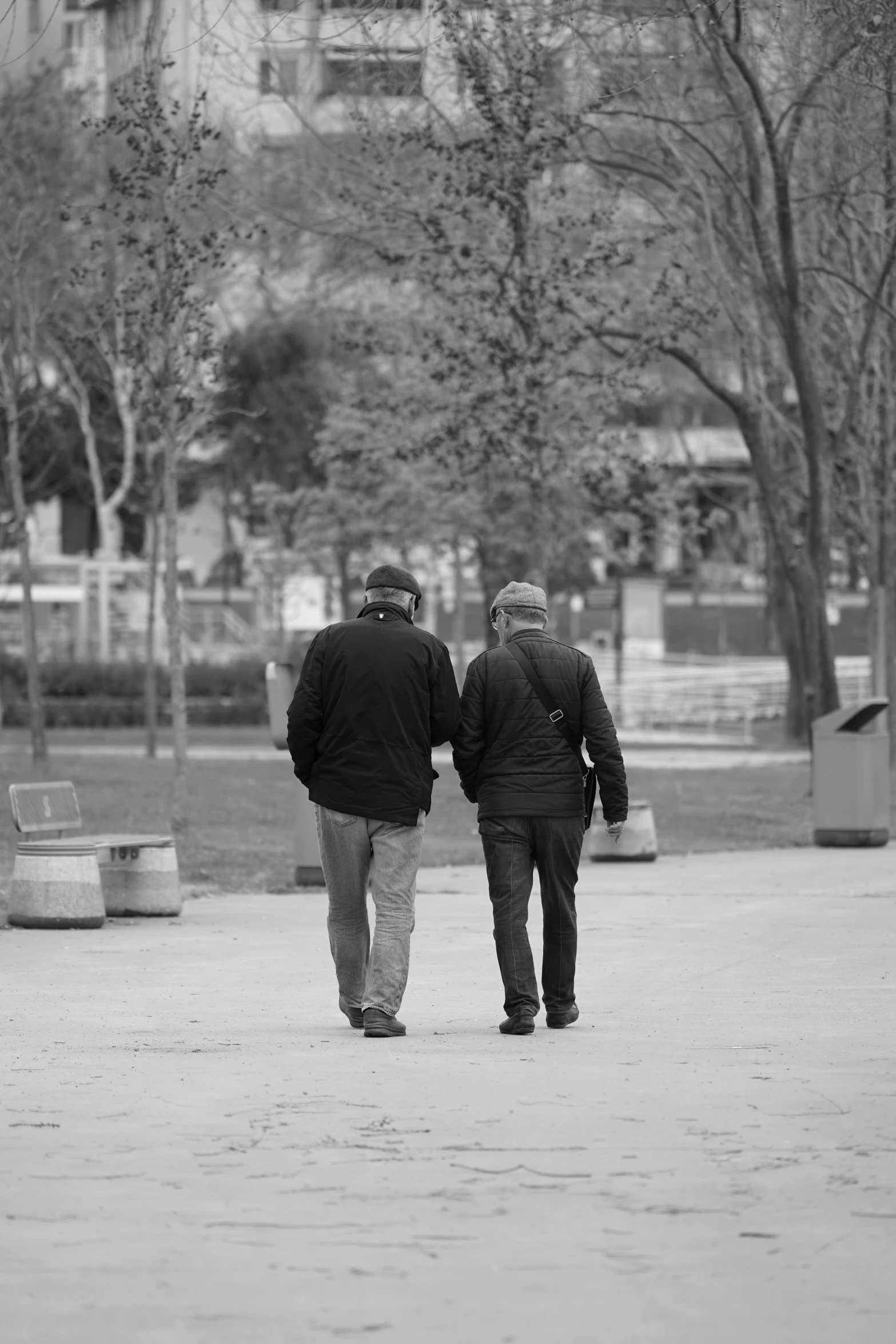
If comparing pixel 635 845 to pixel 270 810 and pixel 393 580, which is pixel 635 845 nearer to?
pixel 270 810

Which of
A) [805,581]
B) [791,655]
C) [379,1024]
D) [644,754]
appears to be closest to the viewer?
[379,1024]

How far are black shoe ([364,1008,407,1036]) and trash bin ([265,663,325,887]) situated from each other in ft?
Result: 17.4

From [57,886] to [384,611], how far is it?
15.2ft

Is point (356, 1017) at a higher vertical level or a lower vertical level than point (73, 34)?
lower

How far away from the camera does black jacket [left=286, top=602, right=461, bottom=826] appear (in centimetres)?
829

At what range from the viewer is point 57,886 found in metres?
12.3

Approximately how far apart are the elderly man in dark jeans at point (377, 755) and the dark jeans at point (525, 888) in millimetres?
332

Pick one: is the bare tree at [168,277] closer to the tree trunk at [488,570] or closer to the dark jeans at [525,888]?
the dark jeans at [525,888]

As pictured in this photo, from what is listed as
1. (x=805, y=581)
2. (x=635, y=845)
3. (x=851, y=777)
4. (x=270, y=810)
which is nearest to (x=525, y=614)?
(x=635, y=845)

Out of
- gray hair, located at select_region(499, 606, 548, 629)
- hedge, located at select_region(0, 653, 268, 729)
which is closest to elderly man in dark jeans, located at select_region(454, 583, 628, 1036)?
gray hair, located at select_region(499, 606, 548, 629)

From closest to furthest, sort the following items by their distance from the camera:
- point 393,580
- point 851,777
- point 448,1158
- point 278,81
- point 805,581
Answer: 1. point 448,1158
2. point 393,580
3. point 851,777
4. point 805,581
5. point 278,81

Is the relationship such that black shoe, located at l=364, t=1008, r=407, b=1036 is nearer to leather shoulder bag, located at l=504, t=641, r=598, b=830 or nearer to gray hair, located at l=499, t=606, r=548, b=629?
leather shoulder bag, located at l=504, t=641, r=598, b=830

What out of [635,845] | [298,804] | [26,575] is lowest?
[635,845]

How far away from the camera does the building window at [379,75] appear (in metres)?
19.5
